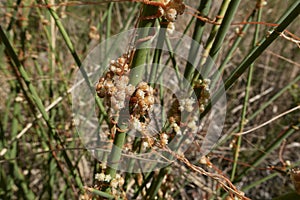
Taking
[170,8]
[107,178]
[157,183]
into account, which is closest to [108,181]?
[107,178]

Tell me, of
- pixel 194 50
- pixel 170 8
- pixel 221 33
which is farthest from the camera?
pixel 194 50

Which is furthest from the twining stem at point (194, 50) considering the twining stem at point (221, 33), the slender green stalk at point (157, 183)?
the slender green stalk at point (157, 183)

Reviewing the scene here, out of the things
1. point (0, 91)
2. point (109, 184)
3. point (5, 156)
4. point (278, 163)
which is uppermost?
point (109, 184)

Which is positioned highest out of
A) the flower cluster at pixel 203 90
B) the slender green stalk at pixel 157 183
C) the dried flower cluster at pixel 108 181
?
the flower cluster at pixel 203 90

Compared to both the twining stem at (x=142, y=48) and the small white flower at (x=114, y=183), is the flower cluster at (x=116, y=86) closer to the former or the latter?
the twining stem at (x=142, y=48)

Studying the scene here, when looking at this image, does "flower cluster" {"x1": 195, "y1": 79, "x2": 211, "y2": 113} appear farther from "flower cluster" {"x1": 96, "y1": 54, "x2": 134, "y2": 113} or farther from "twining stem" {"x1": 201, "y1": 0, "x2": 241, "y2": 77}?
"flower cluster" {"x1": 96, "y1": 54, "x2": 134, "y2": 113}

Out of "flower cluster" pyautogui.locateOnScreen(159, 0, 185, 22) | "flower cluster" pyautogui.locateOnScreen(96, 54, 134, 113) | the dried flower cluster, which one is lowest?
the dried flower cluster

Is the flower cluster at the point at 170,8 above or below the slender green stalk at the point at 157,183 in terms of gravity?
above

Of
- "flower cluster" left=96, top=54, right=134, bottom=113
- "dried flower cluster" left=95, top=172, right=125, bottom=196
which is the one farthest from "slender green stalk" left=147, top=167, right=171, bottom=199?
"flower cluster" left=96, top=54, right=134, bottom=113

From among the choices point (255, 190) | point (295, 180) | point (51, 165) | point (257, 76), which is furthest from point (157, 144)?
point (257, 76)

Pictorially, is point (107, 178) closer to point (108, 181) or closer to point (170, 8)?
point (108, 181)

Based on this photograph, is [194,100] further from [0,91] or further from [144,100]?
[0,91]
